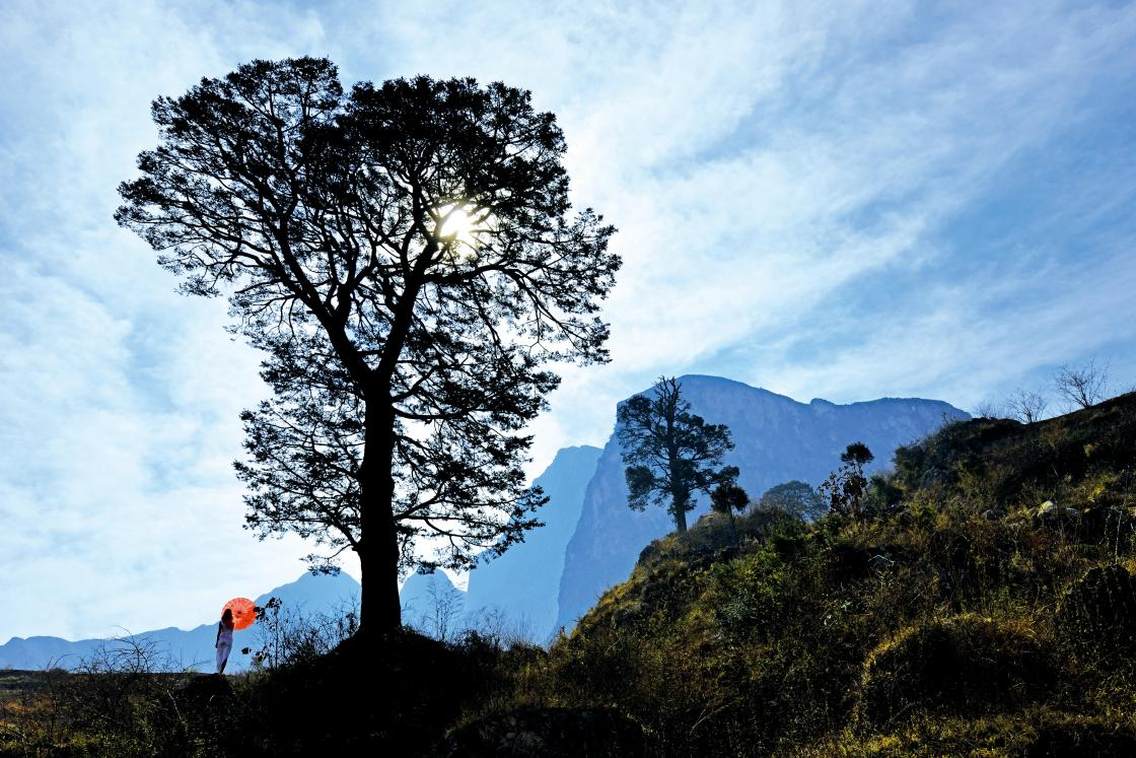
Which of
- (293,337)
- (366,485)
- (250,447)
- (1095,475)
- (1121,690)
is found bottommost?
(1121,690)

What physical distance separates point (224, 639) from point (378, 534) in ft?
13.5

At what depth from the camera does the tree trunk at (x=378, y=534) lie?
28.2ft

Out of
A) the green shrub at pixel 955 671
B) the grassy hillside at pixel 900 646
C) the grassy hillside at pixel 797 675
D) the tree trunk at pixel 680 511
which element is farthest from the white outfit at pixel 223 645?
the tree trunk at pixel 680 511

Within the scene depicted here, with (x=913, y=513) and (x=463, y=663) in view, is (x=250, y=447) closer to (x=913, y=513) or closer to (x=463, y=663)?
(x=463, y=663)

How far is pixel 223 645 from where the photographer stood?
33.2 ft

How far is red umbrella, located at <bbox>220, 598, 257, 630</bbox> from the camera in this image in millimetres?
10540

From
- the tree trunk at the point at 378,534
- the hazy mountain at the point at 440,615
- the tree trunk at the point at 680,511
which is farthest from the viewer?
the tree trunk at the point at 680,511

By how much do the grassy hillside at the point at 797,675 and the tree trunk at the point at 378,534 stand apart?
2.65ft

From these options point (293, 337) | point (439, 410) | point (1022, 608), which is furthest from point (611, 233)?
point (1022, 608)

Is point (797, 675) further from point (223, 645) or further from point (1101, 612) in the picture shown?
point (223, 645)

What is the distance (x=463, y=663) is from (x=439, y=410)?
Answer: 4203mm

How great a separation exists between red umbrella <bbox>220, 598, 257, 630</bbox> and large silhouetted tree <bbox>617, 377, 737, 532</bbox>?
27287mm

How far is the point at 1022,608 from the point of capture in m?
5.36

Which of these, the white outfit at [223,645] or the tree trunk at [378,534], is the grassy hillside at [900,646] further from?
the white outfit at [223,645]
